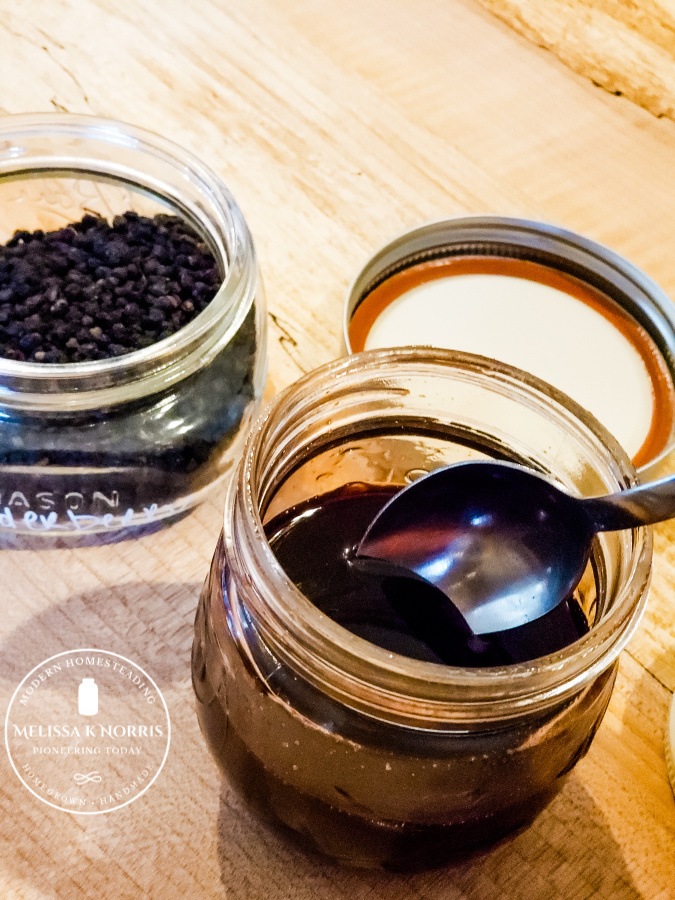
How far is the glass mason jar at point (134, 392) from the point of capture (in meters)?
0.55

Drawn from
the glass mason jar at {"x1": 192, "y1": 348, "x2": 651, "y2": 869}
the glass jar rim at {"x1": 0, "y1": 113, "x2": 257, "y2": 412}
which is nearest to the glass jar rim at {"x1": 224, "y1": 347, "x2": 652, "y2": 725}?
the glass mason jar at {"x1": 192, "y1": 348, "x2": 651, "y2": 869}

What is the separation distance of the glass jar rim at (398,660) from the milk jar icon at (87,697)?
0.73 feet

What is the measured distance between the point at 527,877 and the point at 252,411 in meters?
0.36

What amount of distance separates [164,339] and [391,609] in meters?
0.25

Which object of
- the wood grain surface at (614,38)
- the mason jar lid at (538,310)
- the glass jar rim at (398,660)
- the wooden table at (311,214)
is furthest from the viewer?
the wood grain surface at (614,38)

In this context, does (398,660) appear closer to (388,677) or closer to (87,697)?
(388,677)

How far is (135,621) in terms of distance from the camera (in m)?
0.59

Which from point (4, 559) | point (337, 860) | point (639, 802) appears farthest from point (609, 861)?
point (4, 559)

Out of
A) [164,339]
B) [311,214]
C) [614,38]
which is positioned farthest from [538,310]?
[614,38]

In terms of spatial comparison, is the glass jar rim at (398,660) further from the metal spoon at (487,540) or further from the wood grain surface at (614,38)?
the wood grain surface at (614,38)

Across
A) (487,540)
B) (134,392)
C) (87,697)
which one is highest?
(487,540)

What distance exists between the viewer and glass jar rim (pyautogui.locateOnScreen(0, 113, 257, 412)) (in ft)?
1.76

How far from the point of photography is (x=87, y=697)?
56 centimetres

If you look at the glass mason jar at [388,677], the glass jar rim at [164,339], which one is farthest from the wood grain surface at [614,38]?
the glass mason jar at [388,677]
